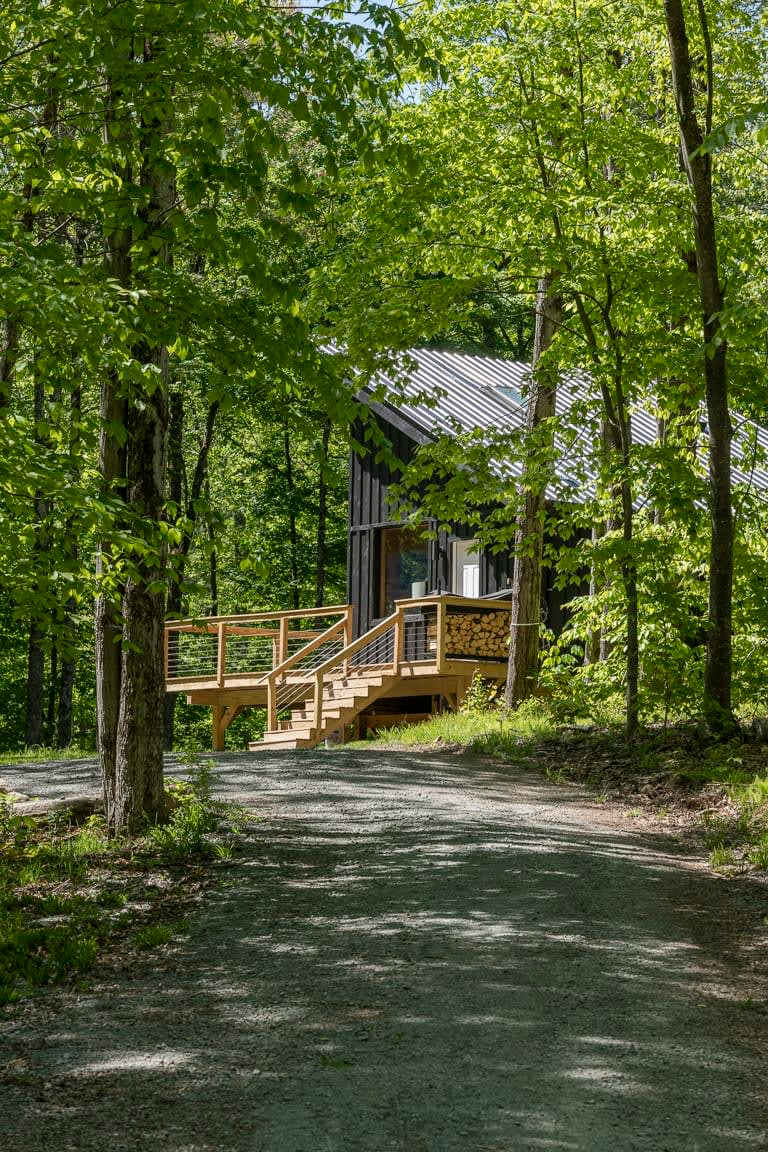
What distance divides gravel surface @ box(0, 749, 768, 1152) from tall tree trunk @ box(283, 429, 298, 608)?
2471 cm

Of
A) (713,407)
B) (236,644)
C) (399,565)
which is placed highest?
(713,407)

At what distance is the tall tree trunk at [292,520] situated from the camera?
33.1 metres

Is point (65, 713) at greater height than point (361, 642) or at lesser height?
lesser

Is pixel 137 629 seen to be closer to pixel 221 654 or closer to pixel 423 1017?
pixel 423 1017

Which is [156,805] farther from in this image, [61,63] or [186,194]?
[61,63]

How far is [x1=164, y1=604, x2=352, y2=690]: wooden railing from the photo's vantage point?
22453 mm

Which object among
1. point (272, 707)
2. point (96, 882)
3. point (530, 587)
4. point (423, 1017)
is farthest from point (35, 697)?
point (423, 1017)

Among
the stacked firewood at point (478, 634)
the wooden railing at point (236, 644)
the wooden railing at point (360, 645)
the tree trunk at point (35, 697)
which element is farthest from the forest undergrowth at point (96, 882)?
the tree trunk at point (35, 697)

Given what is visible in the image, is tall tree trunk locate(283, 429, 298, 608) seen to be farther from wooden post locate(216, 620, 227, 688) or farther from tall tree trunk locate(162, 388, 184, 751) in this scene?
wooden post locate(216, 620, 227, 688)

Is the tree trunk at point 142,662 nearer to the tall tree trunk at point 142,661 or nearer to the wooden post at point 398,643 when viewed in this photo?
the tall tree trunk at point 142,661

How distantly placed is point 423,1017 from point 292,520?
28773 mm

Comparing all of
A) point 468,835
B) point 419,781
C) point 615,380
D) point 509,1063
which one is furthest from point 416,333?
point 509,1063

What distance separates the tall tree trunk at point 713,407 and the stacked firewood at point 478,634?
8.25 metres

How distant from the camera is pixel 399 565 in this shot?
24688mm
